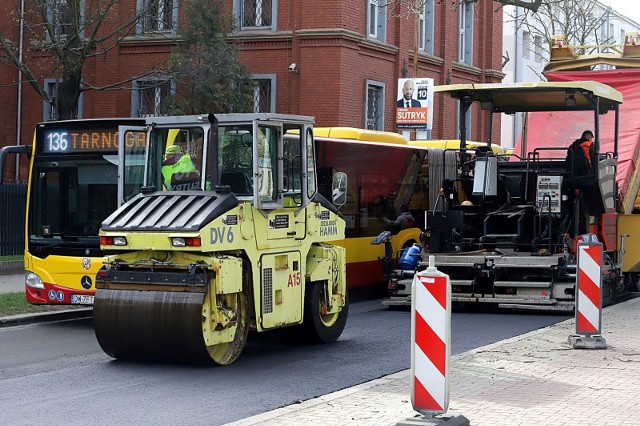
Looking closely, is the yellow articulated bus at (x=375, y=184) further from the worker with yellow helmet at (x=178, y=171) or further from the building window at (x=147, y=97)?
the building window at (x=147, y=97)

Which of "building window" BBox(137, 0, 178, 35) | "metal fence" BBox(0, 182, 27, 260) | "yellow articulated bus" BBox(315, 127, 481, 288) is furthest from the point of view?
"building window" BBox(137, 0, 178, 35)

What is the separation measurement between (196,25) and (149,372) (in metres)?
18.4

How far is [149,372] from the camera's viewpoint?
37.2ft

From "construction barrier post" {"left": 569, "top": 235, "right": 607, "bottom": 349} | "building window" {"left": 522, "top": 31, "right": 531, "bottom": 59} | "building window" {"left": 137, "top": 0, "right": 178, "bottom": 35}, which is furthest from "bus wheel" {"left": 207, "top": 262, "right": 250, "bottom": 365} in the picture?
"building window" {"left": 522, "top": 31, "right": 531, "bottom": 59}

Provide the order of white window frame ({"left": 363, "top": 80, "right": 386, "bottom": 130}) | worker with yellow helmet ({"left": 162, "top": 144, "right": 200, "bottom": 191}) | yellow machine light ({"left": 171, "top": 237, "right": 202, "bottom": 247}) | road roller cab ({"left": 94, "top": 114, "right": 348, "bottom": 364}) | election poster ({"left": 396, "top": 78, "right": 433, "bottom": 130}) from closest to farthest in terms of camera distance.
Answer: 1. yellow machine light ({"left": 171, "top": 237, "right": 202, "bottom": 247})
2. road roller cab ({"left": 94, "top": 114, "right": 348, "bottom": 364})
3. worker with yellow helmet ({"left": 162, "top": 144, "right": 200, "bottom": 191})
4. election poster ({"left": 396, "top": 78, "right": 433, "bottom": 130})
5. white window frame ({"left": 363, "top": 80, "right": 386, "bottom": 130})

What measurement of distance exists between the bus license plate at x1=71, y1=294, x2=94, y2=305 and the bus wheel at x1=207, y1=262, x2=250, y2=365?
3.55 metres

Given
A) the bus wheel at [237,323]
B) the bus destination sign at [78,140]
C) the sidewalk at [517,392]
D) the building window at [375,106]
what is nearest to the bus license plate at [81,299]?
the bus destination sign at [78,140]

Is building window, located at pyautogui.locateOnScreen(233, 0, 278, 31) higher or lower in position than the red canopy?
higher

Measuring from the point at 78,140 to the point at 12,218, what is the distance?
1074 cm

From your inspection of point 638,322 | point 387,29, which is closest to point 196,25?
point 387,29

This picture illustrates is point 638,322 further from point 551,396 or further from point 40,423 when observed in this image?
point 40,423

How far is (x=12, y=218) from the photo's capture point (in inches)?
1000

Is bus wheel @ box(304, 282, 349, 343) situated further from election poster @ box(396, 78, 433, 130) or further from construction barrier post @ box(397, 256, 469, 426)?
election poster @ box(396, 78, 433, 130)

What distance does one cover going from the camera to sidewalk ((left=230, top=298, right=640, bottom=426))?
8.97m
